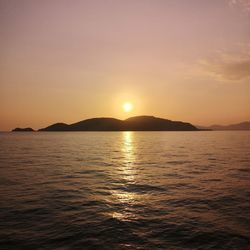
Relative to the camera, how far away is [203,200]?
65.3 feet

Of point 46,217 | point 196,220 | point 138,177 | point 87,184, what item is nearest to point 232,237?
point 196,220

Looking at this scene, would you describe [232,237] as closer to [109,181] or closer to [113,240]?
[113,240]

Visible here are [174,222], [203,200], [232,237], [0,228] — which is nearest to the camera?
[232,237]

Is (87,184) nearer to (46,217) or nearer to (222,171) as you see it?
(46,217)

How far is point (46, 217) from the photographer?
15.9 metres

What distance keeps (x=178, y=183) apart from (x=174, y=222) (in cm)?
1175

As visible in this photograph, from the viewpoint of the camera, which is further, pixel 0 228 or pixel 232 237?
pixel 0 228

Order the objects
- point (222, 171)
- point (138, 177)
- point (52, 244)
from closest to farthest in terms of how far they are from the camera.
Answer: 1. point (52, 244)
2. point (138, 177)
3. point (222, 171)

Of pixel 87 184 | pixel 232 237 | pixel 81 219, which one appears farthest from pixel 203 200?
pixel 87 184

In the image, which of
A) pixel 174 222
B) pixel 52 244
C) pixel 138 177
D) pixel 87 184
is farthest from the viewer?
pixel 138 177

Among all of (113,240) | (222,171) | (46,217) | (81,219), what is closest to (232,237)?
(113,240)

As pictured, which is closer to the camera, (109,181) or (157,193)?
(157,193)

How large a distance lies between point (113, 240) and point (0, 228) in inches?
258

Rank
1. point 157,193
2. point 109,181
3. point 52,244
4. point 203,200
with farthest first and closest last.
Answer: point 109,181 → point 157,193 → point 203,200 → point 52,244
